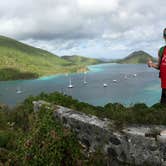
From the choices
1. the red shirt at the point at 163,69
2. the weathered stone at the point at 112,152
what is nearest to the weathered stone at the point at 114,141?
the weathered stone at the point at 112,152

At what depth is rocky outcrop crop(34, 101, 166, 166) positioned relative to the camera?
5523 mm

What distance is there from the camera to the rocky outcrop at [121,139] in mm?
5523

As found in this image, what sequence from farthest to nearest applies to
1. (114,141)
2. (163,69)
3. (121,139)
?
(163,69), (114,141), (121,139)

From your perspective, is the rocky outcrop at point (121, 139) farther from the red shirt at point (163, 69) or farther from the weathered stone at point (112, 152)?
the red shirt at point (163, 69)

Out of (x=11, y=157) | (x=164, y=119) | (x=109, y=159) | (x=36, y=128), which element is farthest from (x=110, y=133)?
(x=11, y=157)

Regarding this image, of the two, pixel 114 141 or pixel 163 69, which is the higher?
pixel 163 69

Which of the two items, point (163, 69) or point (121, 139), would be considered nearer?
point (121, 139)

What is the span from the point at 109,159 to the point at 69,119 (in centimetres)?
152

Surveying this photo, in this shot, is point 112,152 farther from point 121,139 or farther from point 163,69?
point 163,69

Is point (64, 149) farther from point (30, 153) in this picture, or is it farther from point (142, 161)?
point (142, 161)

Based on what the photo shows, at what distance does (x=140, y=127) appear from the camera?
6.26 m

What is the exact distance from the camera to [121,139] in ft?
19.6

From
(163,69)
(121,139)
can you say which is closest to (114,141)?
(121,139)

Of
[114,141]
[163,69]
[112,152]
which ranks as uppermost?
[163,69]
